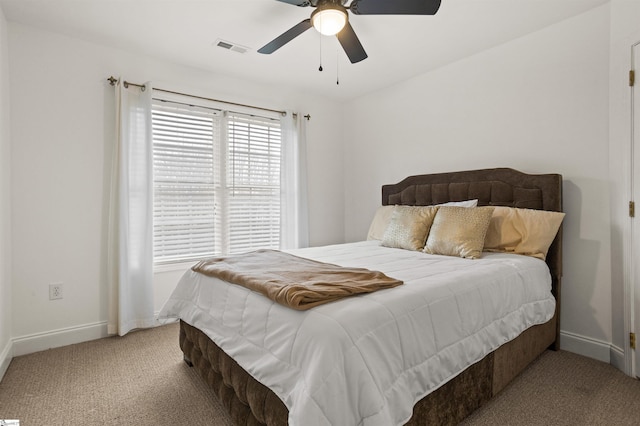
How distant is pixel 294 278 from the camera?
1.70 m

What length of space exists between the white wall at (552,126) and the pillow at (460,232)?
743mm

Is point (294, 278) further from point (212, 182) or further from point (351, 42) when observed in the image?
point (212, 182)

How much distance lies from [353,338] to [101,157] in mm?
2841

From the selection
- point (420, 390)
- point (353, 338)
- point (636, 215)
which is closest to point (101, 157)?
point (353, 338)

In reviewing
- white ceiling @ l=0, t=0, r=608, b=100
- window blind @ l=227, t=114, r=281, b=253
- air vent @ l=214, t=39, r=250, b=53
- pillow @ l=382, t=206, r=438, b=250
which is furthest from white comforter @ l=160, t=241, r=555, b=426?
air vent @ l=214, t=39, r=250, b=53

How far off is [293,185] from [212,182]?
961mm

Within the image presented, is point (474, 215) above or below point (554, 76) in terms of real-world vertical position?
below

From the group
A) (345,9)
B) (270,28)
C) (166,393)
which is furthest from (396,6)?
(166,393)

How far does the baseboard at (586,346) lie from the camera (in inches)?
95.9

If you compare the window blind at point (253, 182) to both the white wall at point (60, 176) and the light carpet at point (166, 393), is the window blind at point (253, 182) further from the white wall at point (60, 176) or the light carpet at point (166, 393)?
the light carpet at point (166, 393)

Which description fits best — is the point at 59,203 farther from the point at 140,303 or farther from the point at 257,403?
the point at 257,403

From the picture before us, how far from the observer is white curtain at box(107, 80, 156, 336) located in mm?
2938

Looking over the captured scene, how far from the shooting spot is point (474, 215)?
2.53 meters

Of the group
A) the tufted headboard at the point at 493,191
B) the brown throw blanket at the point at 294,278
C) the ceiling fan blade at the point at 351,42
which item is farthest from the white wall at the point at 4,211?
the tufted headboard at the point at 493,191
